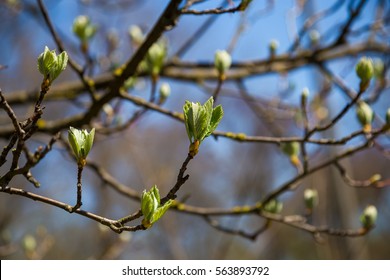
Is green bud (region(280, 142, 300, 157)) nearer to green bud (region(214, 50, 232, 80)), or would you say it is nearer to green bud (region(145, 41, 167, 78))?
green bud (region(214, 50, 232, 80))

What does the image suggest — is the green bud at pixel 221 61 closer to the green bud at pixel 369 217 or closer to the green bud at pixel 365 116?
the green bud at pixel 365 116

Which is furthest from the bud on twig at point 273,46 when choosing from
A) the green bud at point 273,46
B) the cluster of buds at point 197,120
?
the cluster of buds at point 197,120

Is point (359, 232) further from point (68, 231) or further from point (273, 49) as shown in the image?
point (68, 231)

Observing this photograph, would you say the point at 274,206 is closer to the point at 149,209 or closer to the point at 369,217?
the point at 369,217

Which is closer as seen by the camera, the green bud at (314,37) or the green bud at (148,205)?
the green bud at (148,205)

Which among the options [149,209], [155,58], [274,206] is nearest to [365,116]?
[274,206]

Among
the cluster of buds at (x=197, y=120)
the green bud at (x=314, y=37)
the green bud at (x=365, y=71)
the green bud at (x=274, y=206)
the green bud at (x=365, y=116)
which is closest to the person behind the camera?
the cluster of buds at (x=197, y=120)

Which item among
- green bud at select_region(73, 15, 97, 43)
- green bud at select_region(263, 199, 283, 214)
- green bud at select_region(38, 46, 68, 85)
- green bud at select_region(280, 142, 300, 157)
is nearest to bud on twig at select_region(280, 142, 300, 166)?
green bud at select_region(280, 142, 300, 157)

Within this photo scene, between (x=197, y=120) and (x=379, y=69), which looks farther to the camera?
(x=379, y=69)
